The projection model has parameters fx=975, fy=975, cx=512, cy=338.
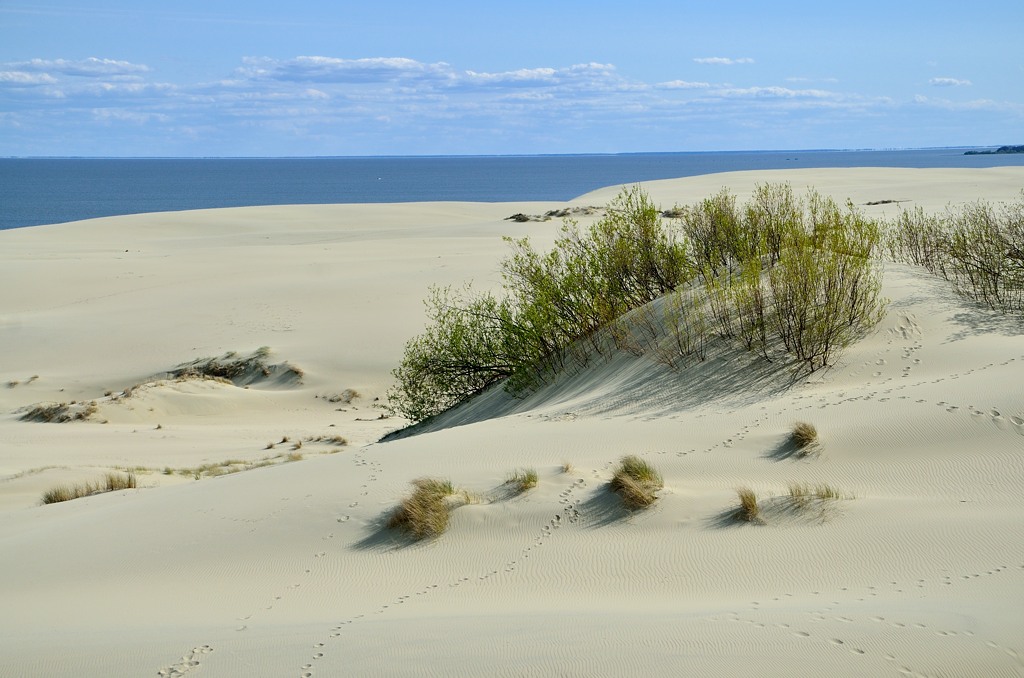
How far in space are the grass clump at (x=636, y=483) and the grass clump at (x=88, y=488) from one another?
590 centimetres

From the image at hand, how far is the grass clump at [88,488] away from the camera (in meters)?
10.2

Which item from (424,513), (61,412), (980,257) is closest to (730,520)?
(424,513)

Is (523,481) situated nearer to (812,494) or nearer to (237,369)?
(812,494)

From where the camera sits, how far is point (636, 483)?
6715mm

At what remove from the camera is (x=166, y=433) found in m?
15.0

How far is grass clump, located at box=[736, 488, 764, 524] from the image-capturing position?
6234 mm

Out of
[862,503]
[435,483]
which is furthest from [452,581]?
[862,503]

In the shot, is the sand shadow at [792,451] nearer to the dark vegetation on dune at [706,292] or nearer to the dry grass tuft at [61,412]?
A: the dark vegetation on dune at [706,292]

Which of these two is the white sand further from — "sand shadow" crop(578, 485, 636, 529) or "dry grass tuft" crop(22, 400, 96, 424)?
"dry grass tuft" crop(22, 400, 96, 424)

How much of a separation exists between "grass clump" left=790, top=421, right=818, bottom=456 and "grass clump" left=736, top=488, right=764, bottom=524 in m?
1.25

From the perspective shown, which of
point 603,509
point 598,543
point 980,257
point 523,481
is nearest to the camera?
point 598,543

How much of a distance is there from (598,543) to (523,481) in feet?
3.51

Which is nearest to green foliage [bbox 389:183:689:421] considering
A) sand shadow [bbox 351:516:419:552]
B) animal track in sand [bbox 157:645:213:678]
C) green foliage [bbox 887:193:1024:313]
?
green foliage [bbox 887:193:1024:313]

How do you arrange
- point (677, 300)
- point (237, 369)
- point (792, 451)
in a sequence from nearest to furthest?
1. point (792, 451)
2. point (677, 300)
3. point (237, 369)
